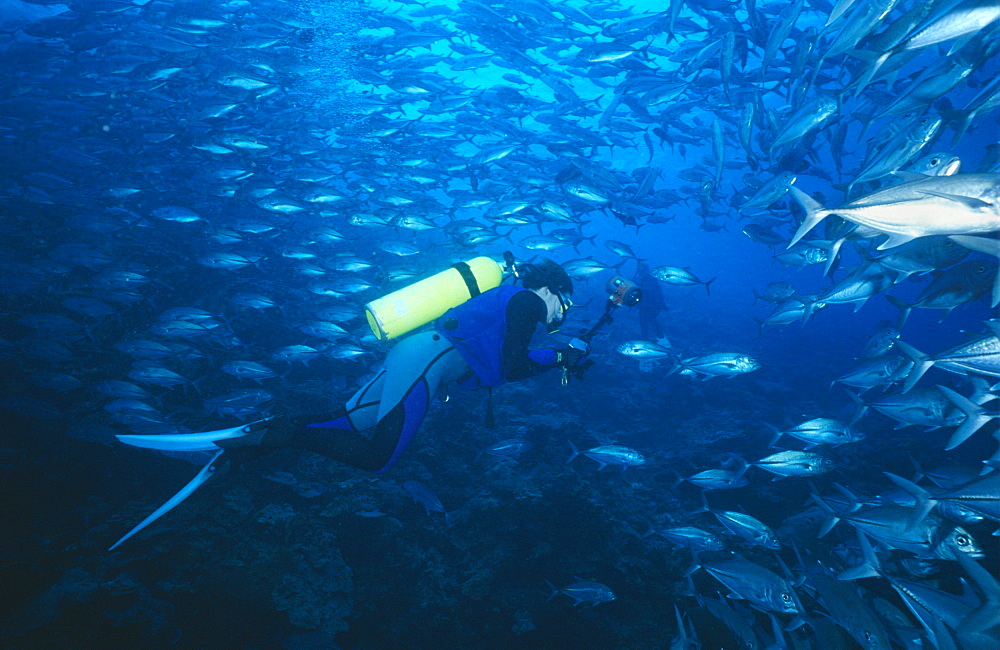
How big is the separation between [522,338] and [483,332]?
343 mm

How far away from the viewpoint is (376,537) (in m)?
3.34

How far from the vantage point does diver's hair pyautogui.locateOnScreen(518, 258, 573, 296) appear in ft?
11.5

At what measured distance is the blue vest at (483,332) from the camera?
314 centimetres

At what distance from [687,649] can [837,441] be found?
2973mm

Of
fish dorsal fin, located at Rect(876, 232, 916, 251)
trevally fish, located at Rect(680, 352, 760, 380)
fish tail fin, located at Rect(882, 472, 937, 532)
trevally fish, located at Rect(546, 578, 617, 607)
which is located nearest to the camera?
fish dorsal fin, located at Rect(876, 232, 916, 251)

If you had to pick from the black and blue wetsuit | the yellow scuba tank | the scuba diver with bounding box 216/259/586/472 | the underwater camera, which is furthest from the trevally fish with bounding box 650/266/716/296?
the black and blue wetsuit

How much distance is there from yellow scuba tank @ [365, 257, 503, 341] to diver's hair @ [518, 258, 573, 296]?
40 centimetres

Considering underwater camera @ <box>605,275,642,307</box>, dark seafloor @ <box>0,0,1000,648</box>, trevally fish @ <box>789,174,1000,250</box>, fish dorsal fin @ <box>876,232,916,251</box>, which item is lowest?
dark seafloor @ <box>0,0,1000,648</box>

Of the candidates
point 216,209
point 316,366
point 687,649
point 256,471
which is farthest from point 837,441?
point 216,209

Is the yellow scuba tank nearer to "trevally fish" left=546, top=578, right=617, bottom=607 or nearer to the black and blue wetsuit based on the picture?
the black and blue wetsuit

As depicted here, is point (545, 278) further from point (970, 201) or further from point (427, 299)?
point (970, 201)

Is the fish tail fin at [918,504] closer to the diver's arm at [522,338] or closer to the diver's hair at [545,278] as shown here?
the diver's arm at [522,338]

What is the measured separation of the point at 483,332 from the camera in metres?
3.15

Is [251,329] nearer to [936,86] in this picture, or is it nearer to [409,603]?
[409,603]
